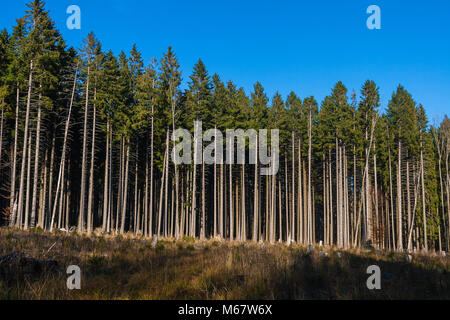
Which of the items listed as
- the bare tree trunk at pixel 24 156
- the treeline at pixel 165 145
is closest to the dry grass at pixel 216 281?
the bare tree trunk at pixel 24 156

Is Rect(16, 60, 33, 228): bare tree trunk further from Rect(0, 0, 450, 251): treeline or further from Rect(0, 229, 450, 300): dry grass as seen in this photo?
Rect(0, 229, 450, 300): dry grass

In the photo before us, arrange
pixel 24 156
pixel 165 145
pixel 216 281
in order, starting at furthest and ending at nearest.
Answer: pixel 165 145
pixel 24 156
pixel 216 281

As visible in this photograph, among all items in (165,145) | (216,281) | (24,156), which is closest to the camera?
(216,281)

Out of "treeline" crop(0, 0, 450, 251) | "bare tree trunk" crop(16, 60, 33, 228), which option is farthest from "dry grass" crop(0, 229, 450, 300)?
"treeline" crop(0, 0, 450, 251)

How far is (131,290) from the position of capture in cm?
630

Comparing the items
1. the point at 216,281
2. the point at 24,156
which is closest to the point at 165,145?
the point at 24,156

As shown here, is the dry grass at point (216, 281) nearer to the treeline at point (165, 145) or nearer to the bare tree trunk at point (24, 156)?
the bare tree trunk at point (24, 156)

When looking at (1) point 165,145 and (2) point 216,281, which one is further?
(1) point 165,145

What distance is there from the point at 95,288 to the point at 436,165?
158ft

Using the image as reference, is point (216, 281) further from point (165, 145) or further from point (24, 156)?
point (165, 145)

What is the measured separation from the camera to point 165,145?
30.8 metres

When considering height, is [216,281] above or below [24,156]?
below
